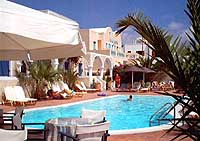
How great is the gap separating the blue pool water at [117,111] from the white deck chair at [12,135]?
8794 mm

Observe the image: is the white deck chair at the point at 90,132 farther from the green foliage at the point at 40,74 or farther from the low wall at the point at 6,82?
the green foliage at the point at 40,74

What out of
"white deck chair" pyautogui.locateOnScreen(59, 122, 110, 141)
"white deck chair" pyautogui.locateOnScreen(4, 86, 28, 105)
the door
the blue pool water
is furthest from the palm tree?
the door

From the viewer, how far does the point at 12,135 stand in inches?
156

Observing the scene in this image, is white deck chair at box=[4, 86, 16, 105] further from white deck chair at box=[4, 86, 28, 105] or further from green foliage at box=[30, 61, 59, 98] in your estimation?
green foliage at box=[30, 61, 59, 98]

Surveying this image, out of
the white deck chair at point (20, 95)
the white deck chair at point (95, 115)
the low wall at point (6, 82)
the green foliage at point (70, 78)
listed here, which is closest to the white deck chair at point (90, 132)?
the white deck chair at point (95, 115)

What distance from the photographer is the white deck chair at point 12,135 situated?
392 cm

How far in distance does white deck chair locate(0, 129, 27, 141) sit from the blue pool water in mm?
8794

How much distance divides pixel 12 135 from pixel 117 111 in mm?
13910

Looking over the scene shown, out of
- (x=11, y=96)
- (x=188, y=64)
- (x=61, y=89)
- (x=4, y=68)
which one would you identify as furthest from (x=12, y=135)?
(x=61, y=89)

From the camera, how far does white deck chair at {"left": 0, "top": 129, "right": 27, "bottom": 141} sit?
12.9 ft

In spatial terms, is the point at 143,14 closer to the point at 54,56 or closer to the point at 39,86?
the point at 54,56

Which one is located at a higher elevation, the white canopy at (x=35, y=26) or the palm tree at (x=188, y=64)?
the white canopy at (x=35, y=26)

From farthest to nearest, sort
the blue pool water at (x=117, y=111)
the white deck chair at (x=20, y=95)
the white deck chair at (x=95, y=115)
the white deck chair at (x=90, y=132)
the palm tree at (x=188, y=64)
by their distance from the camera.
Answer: the white deck chair at (x=20, y=95) → the blue pool water at (x=117, y=111) → the white deck chair at (x=95, y=115) → the white deck chair at (x=90, y=132) → the palm tree at (x=188, y=64)

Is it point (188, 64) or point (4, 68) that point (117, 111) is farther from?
point (188, 64)
